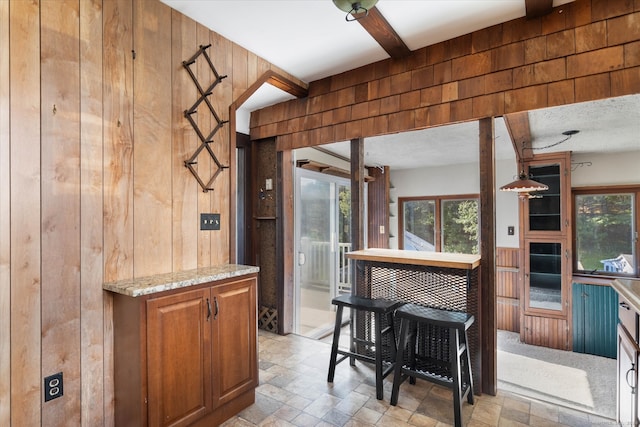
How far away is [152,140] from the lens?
2160 millimetres

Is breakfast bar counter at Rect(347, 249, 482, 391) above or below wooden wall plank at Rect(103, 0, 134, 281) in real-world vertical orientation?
below

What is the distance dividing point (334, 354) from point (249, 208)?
6.64ft

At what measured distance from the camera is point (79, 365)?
1.80m

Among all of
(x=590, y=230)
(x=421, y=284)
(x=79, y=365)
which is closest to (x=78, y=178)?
(x=79, y=365)

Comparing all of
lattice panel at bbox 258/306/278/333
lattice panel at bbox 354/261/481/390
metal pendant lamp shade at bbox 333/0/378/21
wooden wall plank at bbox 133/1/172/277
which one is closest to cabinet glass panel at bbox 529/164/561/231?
lattice panel at bbox 354/261/481/390

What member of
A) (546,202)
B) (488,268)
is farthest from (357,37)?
(546,202)

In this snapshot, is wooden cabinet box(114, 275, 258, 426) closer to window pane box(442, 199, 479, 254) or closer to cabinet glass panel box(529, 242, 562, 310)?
cabinet glass panel box(529, 242, 562, 310)

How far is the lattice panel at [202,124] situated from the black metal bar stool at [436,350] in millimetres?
1707

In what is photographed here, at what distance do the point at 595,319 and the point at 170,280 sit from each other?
4.84 m

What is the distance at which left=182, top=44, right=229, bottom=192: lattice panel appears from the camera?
2.37 m

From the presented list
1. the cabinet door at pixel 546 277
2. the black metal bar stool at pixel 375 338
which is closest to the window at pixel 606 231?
the cabinet door at pixel 546 277

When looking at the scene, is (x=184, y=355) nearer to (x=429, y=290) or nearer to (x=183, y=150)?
(x=183, y=150)

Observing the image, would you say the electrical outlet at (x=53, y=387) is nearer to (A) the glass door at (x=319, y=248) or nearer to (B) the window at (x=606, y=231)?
(A) the glass door at (x=319, y=248)

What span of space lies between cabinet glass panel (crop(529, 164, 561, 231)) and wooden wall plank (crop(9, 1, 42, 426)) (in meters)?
5.13
